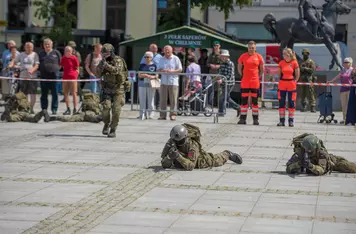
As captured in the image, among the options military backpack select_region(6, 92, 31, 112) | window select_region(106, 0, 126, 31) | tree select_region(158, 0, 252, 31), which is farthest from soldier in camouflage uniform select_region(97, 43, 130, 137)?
window select_region(106, 0, 126, 31)

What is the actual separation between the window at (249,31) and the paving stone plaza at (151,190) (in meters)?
29.5

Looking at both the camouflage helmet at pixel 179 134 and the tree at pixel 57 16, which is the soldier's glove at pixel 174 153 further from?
the tree at pixel 57 16

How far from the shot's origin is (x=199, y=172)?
1349 centimetres

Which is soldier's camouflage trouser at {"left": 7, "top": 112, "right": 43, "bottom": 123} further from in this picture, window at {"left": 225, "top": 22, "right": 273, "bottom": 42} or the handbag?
window at {"left": 225, "top": 22, "right": 273, "bottom": 42}

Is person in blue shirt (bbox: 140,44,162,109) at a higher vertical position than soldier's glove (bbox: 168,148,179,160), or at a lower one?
higher

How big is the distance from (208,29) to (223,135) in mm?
17256

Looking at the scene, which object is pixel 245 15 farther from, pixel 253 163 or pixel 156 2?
pixel 253 163

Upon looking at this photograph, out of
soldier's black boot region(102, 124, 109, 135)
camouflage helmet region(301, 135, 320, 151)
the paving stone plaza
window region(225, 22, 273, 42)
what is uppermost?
window region(225, 22, 273, 42)

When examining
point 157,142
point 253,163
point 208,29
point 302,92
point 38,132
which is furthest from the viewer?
point 208,29

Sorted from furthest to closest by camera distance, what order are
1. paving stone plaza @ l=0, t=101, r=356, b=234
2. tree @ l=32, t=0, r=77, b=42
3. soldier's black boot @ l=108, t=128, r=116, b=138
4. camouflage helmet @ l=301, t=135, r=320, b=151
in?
1. tree @ l=32, t=0, r=77, b=42
2. soldier's black boot @ l=108, t=128, r=116, b=138
3. camouflage helmet @ l=301, t=135, r=320, b=151
4. paving stone plaza @ l=0, t=101, r=356, b=234

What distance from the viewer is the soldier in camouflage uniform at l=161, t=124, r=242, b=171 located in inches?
523

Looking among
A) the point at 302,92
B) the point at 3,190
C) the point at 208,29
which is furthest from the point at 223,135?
the point at 208,29

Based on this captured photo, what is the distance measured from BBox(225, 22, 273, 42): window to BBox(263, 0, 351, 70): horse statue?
14824mm

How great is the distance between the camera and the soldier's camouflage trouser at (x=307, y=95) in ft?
93.0
